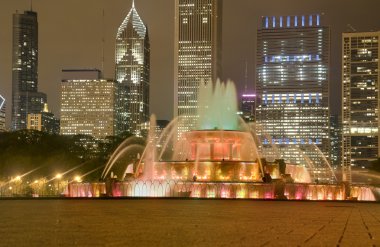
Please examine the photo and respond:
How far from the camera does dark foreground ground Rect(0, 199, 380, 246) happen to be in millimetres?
20719

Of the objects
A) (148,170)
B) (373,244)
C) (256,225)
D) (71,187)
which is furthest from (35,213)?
(148,170)

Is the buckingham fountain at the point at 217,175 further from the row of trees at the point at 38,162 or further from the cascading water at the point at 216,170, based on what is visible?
the row of trees at the point at 38,162

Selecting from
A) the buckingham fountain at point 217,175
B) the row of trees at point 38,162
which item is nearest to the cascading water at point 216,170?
the buckingham fountain at point 217,175

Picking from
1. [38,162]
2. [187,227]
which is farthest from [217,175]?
[38,162]

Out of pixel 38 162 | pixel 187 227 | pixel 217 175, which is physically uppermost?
pixel 187 227

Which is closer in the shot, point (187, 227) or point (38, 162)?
point (187, 227)

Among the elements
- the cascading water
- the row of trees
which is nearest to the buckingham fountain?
the cascading water

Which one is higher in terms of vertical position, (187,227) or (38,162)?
(187,227)

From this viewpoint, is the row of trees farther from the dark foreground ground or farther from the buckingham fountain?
the dark foreground ground

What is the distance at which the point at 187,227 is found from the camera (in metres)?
25.0

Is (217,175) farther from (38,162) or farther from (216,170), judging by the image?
(38,162)

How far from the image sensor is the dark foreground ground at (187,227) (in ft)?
68.0

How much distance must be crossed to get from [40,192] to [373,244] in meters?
66.8

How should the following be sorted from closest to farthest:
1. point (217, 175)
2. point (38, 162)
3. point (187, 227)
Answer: point (187, 227) → point (217, 175) → point (38, 162)
